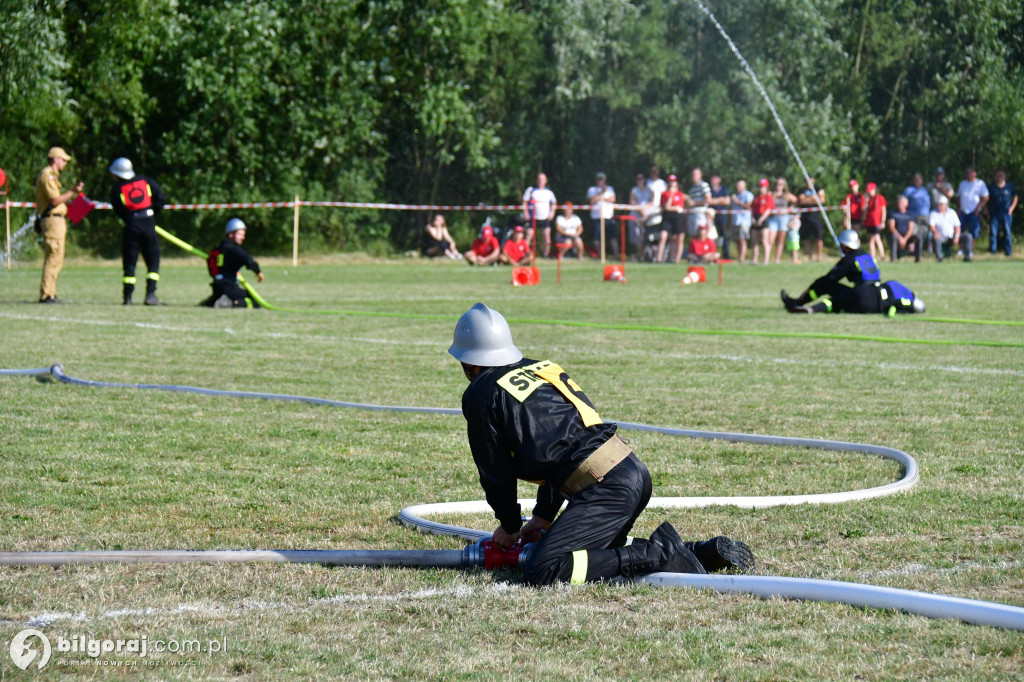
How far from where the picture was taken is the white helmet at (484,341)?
4.55 meters

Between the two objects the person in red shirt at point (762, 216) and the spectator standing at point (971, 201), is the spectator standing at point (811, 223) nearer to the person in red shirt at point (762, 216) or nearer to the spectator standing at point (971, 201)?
the person in red shirt at point (762, 216)

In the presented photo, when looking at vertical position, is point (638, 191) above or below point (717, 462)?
above

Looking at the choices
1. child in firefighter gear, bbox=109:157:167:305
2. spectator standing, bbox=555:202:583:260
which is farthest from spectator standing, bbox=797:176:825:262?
child in firefighter gear, bbox=109:157:167:305

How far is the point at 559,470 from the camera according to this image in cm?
453

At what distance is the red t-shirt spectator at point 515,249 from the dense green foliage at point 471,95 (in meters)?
5.31

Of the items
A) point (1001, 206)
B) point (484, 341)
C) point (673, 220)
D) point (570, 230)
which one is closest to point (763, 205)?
point (673, 220)

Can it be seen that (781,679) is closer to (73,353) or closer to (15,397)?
(15,397)

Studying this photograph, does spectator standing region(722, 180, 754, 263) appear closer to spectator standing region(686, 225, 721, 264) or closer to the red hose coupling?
spectator standing region(686, 225, 721, 264)

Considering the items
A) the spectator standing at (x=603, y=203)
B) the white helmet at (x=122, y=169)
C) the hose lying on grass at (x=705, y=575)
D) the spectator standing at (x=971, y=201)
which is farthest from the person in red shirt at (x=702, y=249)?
the hose lying on grass at (x=705, y=575)

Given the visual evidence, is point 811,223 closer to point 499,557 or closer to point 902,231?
point 902,231

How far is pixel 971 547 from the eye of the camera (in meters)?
4.72

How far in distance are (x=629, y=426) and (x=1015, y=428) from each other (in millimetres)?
2215

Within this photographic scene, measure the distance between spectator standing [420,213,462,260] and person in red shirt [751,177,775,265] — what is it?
7377 mm

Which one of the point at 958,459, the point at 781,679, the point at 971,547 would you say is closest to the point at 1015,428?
the point at 958,459
